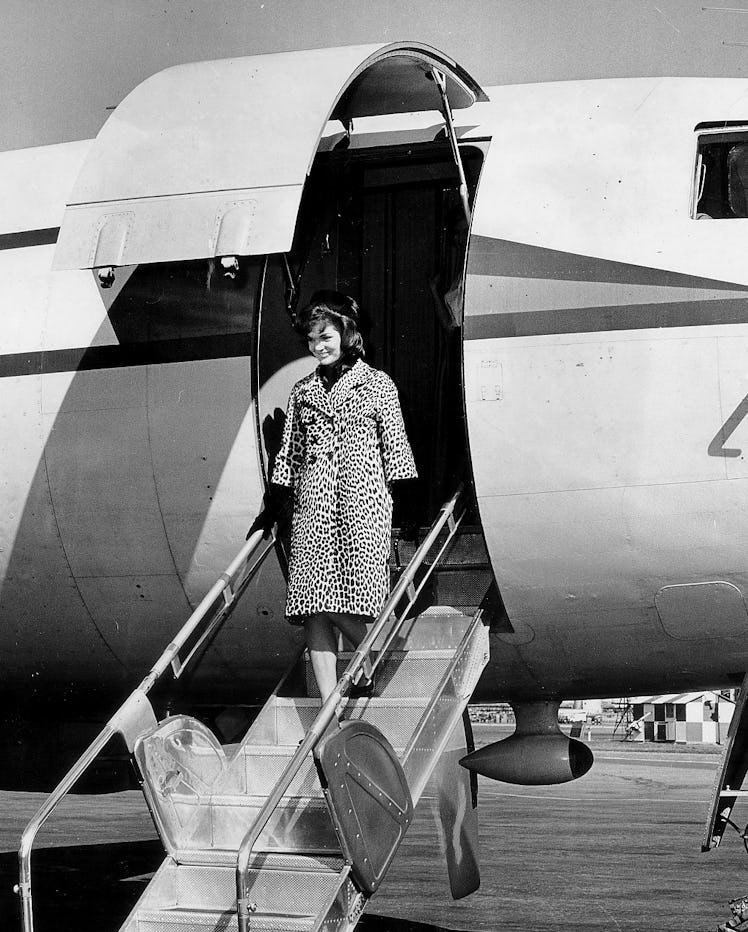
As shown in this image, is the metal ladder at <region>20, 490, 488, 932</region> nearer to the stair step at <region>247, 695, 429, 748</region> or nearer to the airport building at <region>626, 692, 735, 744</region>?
the stair step at <region>247, 695, 429, 748</region>

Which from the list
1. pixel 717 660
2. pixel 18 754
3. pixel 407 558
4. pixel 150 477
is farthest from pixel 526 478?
pixel 18 754

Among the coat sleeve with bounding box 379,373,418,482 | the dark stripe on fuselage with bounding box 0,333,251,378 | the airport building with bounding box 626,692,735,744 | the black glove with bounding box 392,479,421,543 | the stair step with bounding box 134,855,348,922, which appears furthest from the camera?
the airport building with bounding box 626,692,735,744

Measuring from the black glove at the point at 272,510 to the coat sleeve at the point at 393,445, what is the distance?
24.0 inches

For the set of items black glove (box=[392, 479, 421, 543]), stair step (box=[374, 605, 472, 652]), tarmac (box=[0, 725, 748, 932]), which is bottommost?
tarmac (box=[0, 725, 748, 932])

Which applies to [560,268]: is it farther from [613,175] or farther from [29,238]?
Result: [29,238]

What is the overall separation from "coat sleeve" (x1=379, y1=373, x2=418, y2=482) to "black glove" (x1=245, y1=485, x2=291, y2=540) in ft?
2.00

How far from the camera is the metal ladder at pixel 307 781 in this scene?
4648 millimetres

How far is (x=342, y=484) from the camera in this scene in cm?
534

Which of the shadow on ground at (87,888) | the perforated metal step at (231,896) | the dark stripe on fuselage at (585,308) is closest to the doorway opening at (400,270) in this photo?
the dark stripe on fuselage at (585,308)

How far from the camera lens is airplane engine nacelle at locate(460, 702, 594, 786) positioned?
634 cm

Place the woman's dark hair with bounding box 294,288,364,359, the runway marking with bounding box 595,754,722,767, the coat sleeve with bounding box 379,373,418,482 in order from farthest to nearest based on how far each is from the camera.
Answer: the runway marking with bounding box 595,754,722,767 < the woman's dark hair with bounding box 294,288,364,359 < the coat sleeve with bounding box 379,373,418,482

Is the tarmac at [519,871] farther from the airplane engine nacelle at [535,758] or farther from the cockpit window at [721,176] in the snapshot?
the cockpit window at [721,176]

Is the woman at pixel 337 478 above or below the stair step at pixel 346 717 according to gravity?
above

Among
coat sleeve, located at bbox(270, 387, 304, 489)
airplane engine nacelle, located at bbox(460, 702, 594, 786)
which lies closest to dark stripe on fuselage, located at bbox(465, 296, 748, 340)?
coat sleeve, located at bbox(270, 387, 304, 489)
